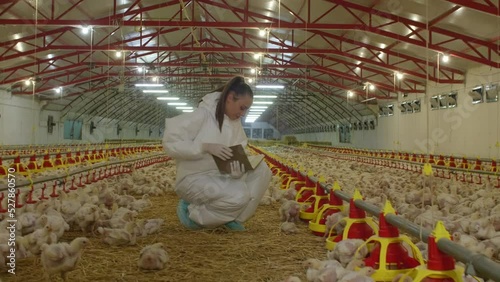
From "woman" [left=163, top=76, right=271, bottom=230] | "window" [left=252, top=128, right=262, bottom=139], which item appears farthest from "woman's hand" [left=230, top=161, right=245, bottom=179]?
"window" [left=252, top=128, right=262, bottom=139]

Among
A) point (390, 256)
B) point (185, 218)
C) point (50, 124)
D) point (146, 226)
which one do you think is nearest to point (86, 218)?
point (146, 226)

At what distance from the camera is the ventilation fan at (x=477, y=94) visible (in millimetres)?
14883

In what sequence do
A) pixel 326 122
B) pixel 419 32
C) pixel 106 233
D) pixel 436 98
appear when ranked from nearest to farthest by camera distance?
pixel 106 233 < pixel 419 32 < pixel 436 98 < pixel 326 122

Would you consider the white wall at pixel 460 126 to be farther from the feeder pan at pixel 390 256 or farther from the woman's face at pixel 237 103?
the feeder pan at pixel 390 256

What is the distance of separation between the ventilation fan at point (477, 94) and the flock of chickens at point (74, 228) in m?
12.8

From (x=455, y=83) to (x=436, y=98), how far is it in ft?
5.63

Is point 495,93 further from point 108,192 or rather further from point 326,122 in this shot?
point 326,122

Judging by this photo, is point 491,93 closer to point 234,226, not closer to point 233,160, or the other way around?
point 234,226

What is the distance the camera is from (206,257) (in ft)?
10.9

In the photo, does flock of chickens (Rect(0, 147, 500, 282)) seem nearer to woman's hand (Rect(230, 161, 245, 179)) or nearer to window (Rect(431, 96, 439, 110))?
woman's hand (Rect(230, 161, 245, 179))

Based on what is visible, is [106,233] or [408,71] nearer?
[106,233]

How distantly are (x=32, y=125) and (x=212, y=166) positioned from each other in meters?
14.8

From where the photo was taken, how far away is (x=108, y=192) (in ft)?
17.5

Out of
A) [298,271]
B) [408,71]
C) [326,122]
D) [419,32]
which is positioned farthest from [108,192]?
[326,122]
